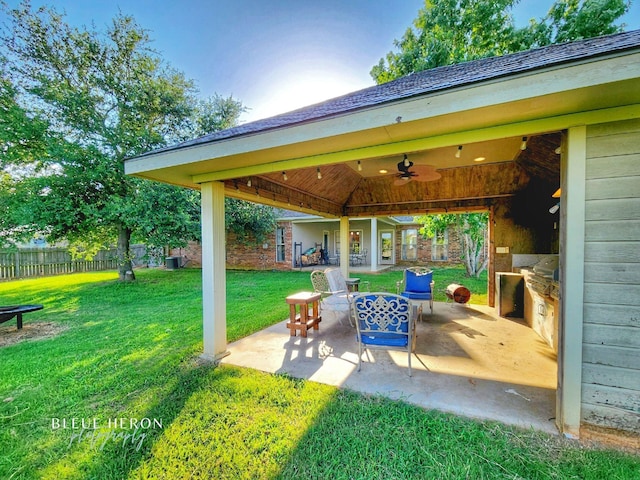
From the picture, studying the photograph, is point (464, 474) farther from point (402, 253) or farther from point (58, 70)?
point (402, 253)

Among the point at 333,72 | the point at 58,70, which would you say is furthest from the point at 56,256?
the point at 333,72

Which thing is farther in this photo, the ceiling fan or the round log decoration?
the round log decoration

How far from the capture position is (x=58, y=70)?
8.23 metres

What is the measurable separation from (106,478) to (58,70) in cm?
1161

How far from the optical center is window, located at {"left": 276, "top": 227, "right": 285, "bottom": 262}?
15016mm

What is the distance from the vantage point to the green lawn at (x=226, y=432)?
1.82 meters

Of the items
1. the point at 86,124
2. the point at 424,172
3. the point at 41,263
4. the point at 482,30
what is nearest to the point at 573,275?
the point at 424,172

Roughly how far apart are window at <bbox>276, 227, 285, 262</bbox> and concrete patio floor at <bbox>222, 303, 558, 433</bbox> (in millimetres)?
10115

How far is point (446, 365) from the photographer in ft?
10.8

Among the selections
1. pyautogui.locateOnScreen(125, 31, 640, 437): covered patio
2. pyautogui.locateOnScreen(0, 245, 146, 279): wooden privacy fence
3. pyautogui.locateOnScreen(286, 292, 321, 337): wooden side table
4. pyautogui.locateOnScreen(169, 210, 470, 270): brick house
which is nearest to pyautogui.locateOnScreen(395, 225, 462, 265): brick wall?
pyautogui.locateOnScreen(169, 210, 470, 270): brick house

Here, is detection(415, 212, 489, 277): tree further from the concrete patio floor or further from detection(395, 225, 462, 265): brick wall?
the concrete patio floor

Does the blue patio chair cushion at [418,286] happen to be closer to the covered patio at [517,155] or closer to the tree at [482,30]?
the covered patio at [517,155]

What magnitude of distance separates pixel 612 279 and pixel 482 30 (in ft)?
42.3

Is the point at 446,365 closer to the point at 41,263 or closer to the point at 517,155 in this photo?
the point at 517,155
